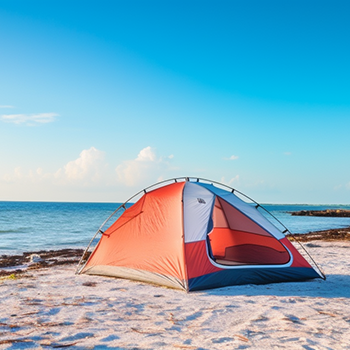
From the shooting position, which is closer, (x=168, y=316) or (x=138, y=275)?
(x=168, y=316)

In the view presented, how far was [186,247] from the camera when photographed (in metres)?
7.29

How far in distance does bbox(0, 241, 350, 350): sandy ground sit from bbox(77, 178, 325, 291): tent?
1.07 feet

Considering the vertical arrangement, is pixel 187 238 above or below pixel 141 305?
above

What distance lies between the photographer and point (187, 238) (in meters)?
7.43

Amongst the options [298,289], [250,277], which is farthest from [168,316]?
[298,289]

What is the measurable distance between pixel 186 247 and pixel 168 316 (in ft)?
7.39

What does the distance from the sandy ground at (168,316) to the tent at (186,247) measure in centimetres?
32

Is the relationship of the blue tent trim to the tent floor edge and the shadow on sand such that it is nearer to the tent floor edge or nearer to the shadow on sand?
the shadow on sand

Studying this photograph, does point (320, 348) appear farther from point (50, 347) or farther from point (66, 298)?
point (66, 298)

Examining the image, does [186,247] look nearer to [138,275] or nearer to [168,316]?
[138,275]

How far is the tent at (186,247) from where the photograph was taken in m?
7.22

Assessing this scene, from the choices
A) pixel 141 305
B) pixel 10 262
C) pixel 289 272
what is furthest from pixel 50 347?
pixel 10 262

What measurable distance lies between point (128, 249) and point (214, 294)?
2.41m

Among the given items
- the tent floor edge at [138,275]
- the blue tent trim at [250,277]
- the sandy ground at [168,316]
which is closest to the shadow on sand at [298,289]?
the sandy ground at [168,316]
